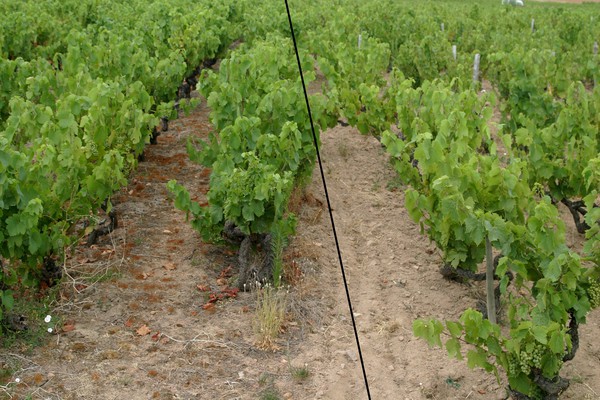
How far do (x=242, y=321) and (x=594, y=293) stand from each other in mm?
2310

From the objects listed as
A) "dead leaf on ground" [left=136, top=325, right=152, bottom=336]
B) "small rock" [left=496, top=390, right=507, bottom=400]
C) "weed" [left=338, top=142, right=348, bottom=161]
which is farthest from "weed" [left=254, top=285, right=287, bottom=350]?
"weed" [left=338, top=142, right=348, bottom=161]

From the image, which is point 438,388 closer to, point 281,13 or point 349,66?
point 349,66

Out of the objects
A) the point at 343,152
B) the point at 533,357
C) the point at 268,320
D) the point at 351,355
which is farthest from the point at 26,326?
the point at 343,152

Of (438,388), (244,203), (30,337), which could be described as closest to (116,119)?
Result: (244,203)

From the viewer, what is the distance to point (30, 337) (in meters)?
5.24

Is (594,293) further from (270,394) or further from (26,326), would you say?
(26,326)

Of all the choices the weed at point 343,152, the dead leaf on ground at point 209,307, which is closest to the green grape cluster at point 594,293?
the dead leaf on ground at point 209,307

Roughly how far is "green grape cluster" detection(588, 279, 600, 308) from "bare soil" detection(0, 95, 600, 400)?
2.46 feet

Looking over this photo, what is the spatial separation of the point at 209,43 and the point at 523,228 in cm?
716

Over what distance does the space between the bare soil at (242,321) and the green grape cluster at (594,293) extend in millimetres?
749

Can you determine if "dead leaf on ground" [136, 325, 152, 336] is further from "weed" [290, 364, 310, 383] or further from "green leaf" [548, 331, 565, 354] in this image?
"green leaf" [548, 331, 565, 354]

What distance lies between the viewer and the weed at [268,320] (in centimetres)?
537

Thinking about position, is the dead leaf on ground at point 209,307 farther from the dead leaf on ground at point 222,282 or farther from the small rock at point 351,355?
the small rock at point 351,355

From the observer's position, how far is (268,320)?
539 centimetres
